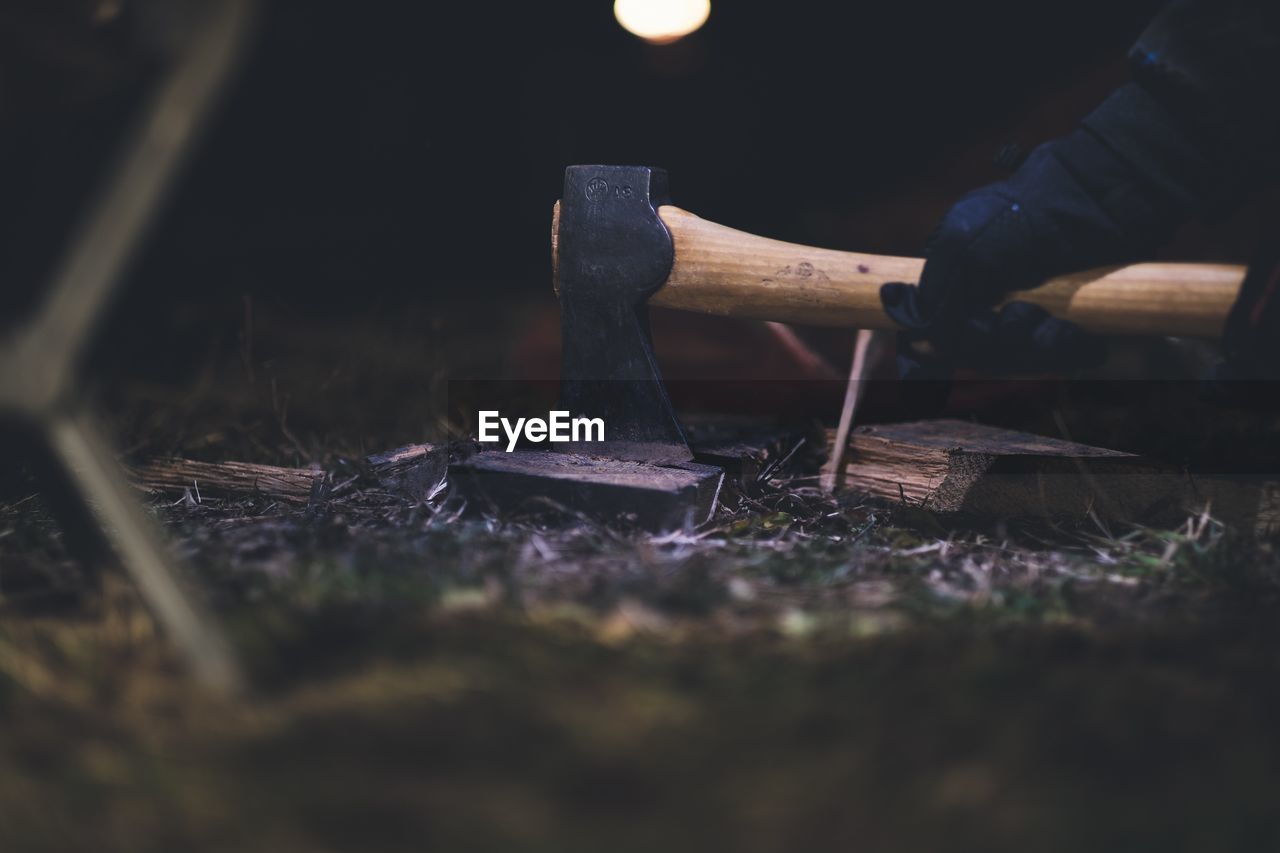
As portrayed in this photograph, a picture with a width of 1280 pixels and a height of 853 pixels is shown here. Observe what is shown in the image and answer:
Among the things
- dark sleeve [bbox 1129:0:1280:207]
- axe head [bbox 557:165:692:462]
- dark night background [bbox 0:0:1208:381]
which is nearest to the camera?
dark sleeve [bbox 1129:0:1280:207]

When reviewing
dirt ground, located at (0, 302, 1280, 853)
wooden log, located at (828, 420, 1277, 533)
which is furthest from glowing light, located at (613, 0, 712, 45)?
dirt ground, located at (0, 302, 1280, 853)

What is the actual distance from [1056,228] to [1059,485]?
2.11 ft

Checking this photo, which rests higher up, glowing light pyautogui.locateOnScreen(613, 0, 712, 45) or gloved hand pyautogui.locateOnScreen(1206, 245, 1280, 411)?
glowing light pyautogui.locateOnScreen(613, 0, 712, 45)

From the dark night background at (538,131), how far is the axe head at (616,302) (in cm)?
116

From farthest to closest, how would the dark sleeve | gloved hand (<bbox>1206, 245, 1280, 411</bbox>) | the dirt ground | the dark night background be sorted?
the dark night background → the dark sleeve → gloved hand (<bbox>1206, 245, 1280, 411</bbox>) → the dirt ground

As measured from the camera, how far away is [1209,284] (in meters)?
2.14

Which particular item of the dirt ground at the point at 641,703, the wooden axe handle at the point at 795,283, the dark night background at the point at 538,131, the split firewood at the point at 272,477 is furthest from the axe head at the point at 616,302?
the dark night background at the point at 538,131

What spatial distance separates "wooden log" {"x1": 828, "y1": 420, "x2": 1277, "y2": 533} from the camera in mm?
2201

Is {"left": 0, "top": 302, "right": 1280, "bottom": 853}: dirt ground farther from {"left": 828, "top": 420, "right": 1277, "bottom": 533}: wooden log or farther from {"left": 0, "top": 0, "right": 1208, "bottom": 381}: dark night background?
{"left": 0, "top": 0, "right": 1208, "bottom": 381}: dark night background

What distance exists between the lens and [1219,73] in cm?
218

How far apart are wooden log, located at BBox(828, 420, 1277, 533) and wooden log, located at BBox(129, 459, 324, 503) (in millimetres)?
1577

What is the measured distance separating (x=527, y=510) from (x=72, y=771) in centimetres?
110

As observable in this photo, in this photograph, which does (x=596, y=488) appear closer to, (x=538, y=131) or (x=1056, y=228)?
(x=1056, y=228)

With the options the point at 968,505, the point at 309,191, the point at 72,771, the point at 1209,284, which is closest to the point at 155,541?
the point at 72,771
